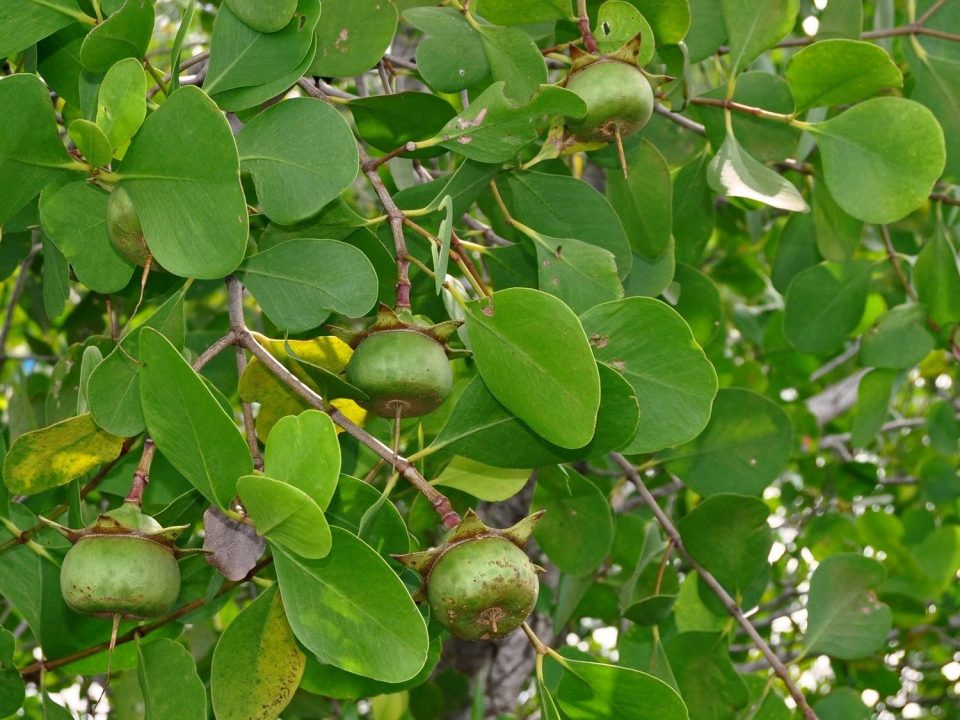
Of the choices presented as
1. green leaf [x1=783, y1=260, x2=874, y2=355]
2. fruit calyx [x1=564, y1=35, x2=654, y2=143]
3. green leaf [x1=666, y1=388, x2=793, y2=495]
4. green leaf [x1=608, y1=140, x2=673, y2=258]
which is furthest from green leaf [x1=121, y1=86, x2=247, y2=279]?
green leaf [x1=783, y1=260, x2=874, y2=355]

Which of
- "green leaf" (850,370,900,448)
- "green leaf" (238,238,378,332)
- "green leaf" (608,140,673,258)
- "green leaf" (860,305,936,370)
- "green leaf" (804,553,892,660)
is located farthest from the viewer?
"green leaf" (850,370,900,448)

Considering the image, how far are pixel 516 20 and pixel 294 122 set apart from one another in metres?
0.38

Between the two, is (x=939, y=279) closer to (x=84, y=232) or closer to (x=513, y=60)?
(x=513, y=60)

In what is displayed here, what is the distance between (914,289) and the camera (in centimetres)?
214

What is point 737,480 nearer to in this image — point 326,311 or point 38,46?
point 326,311

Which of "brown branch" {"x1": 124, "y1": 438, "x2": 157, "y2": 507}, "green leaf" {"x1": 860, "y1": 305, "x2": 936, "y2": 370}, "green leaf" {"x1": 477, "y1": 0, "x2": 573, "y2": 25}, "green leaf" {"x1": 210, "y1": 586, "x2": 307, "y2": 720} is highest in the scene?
"green leaf" {"x1": 477, "y1": 0, "x2": 573, "y2": 25}

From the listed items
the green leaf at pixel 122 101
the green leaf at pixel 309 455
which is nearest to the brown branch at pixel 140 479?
the green leaf at pixel 309 455

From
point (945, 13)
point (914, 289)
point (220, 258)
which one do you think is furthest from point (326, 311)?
point (914, 289)

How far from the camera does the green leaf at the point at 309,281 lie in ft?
3.95

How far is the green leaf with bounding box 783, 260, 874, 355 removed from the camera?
205cm

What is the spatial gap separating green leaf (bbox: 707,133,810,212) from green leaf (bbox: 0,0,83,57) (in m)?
0.81

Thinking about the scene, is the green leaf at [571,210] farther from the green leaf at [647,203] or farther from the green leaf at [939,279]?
the green leaf at [939,279]

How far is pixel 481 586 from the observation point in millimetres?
998

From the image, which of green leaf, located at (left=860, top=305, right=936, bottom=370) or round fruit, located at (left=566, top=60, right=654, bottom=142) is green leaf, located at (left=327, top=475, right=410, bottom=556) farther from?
green leaf, located at (left=860, top=305, right=936, bottom=370)
